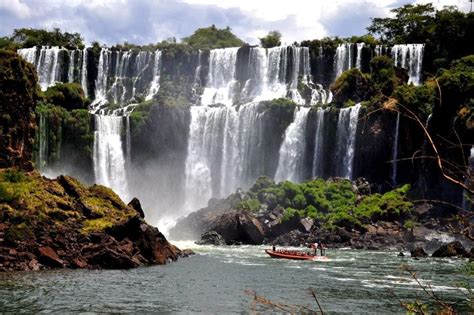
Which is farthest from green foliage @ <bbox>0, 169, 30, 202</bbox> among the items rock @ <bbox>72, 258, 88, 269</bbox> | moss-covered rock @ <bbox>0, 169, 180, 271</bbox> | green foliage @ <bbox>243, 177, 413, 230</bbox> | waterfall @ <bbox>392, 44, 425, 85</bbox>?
waterfall @ <bbox>392, 44, 425, 85</bbox>

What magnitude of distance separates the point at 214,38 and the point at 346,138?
59864 mm

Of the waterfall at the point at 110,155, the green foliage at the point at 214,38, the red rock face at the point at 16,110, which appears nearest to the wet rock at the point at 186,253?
the red rock face at the point at 16,110

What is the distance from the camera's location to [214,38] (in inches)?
5044

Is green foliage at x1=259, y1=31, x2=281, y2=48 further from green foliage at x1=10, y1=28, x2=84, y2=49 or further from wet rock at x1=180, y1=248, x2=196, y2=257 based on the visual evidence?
wet rock at x1=180, y1=248, x2=196, y2=257

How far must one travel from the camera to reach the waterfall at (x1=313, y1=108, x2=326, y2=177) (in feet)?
254

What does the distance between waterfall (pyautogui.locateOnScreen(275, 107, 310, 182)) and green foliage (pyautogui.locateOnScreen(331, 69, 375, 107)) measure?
5.65 metres

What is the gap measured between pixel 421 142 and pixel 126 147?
1498 inches

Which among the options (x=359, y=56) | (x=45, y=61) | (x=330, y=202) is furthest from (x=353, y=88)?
(x=45, y=61)

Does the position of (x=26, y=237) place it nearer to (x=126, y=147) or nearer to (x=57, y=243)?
(x=57, y=243)

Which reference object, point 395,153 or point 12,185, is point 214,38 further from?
point 12,185

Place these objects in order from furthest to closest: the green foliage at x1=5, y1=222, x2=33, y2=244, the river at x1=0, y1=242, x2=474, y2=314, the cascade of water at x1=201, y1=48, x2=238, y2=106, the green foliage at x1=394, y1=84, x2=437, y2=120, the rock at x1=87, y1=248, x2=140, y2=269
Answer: the cascade of water at x1=201, y1=48, x2=238, y2=106 → the green foliage at x1=394, y1=84, x2=437, y2=120 → the rock at x1=87, y1=248, x2=140, y2=269 → the green foliage at x1=5, y1=222, x2=33, y2=244 → the river at x1=0, y1=242, x2=474, y2=314

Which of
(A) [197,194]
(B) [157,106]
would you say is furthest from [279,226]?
(B) [157,106]

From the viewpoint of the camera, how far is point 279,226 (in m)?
63.1

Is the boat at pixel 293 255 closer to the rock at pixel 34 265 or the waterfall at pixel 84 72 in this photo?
the rock at pixel 34 265
